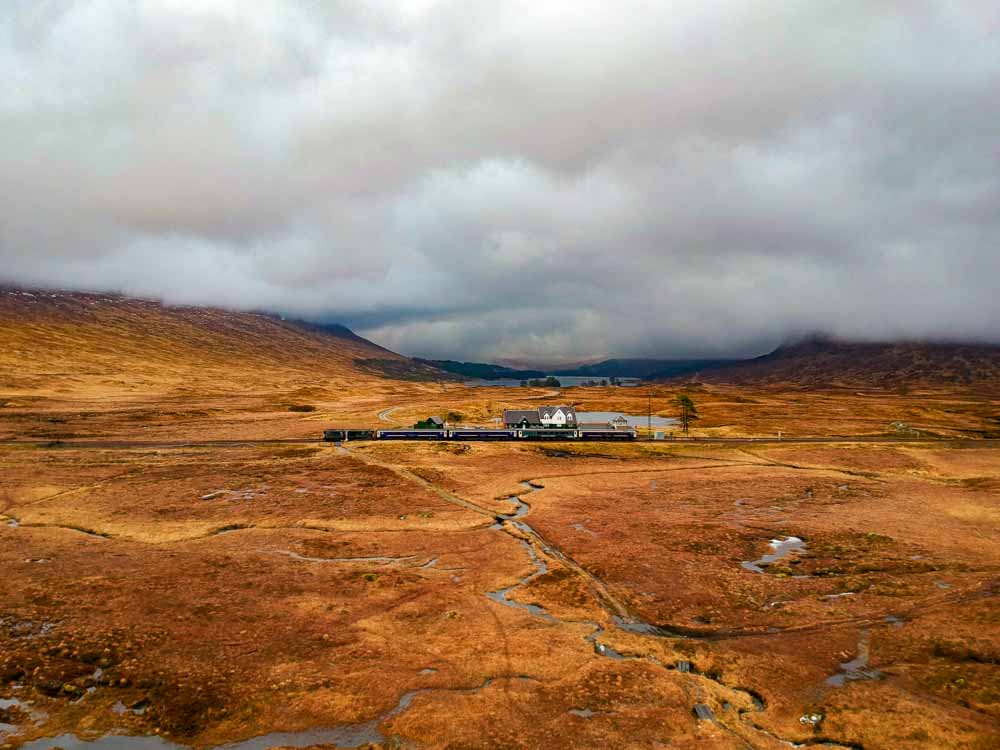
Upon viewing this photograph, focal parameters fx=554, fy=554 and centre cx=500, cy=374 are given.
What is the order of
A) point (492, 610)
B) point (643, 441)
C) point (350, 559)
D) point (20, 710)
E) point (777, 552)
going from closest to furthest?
point (20, 710) < point (492, 610) < point (350, 559) < point (777, 552) < point (643, 441)

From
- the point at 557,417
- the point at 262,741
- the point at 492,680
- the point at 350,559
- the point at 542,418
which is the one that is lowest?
the point at 350,559

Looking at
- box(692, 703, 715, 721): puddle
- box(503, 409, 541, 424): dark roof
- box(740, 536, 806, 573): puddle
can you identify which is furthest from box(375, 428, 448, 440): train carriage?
box(692, 703, 715, 721): puddle

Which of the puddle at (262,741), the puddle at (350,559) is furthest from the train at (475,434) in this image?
the puddle at (262,741)

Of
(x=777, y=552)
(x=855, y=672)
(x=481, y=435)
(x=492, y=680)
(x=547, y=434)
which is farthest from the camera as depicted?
(x=547, y=434)

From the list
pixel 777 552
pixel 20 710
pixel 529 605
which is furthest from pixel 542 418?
pixel 20 710

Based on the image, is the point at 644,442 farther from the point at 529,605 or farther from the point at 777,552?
the point at 529,605

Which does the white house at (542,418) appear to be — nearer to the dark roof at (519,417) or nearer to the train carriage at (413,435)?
the dark roof at (519,417)

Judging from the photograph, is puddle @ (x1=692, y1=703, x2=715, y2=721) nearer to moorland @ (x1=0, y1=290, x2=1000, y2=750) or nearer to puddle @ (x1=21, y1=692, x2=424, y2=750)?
moorland @ (x1=0, y1=290, x2=1000, y2=750)
